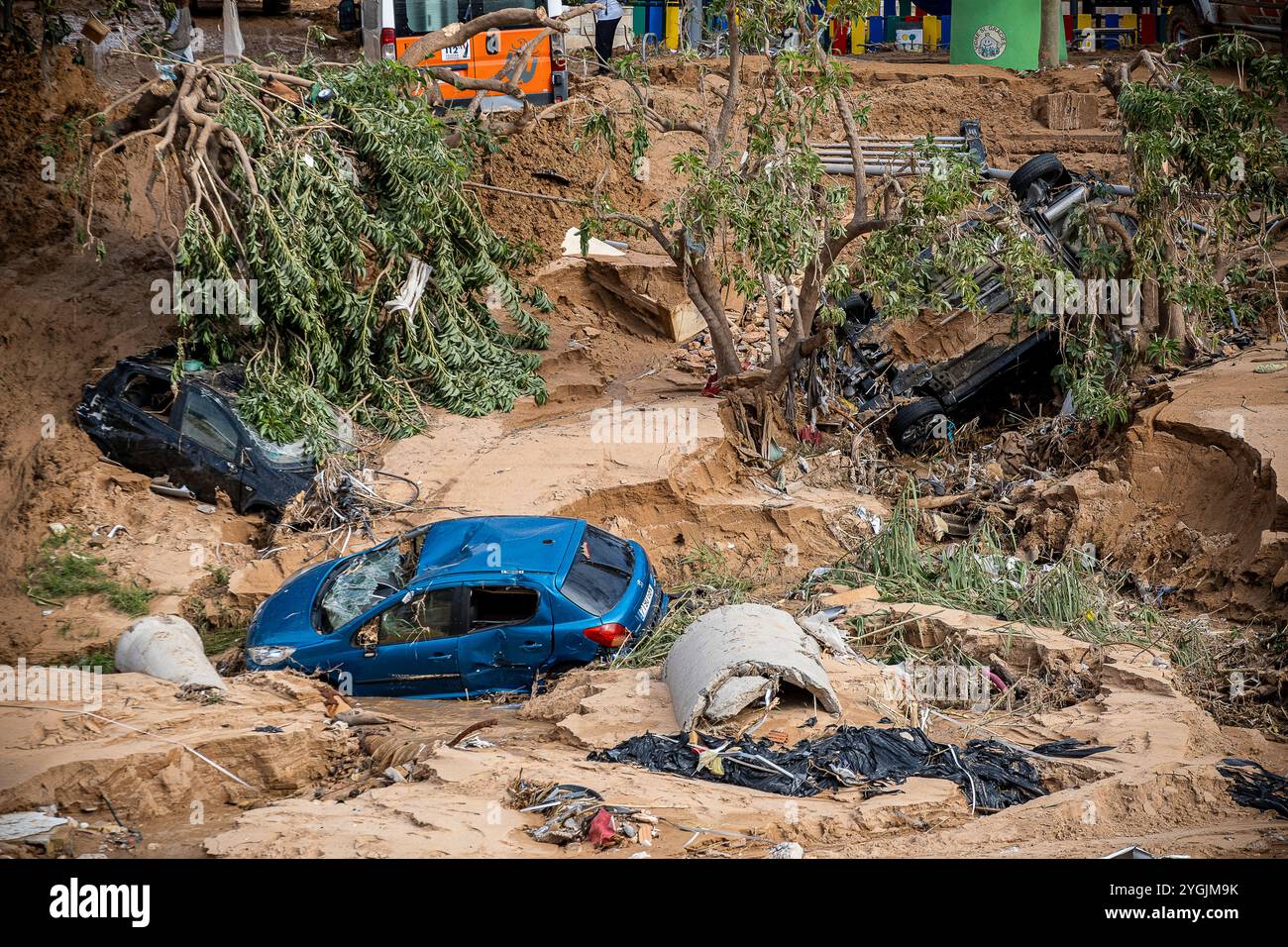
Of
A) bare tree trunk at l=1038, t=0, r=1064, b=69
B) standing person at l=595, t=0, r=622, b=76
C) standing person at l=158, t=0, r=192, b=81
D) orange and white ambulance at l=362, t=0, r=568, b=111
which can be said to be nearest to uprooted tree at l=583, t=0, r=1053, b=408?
orange and white ambulance at l=362, t=0, r=568, b=111

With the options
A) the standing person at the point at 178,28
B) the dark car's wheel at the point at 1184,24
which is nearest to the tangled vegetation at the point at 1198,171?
the dark car's wheel at the point at 1184,24

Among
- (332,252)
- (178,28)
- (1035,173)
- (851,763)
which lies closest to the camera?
(851,763)

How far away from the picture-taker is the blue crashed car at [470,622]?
30.7ft

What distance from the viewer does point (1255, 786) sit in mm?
7078

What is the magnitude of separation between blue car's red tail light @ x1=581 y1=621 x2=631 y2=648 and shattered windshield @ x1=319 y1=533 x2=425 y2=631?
156 centimetres

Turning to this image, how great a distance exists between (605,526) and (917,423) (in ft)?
13.0

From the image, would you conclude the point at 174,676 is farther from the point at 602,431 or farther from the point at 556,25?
the point at 556,25

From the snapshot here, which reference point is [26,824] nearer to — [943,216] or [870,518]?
[870,518]

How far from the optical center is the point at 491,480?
12898mm

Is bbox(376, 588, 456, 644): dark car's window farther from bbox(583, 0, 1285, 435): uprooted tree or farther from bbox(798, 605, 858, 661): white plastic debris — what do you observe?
bbox(583, 0, 1285, 435): uprooted tree

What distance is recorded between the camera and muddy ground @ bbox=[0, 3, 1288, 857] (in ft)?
22.6

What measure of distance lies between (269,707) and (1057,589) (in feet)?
20.7

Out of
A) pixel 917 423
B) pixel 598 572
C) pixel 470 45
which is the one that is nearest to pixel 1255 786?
pixel 598 572

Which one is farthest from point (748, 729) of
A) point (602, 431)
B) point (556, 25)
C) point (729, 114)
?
point (556, 25)
